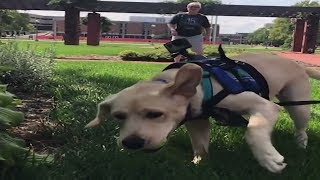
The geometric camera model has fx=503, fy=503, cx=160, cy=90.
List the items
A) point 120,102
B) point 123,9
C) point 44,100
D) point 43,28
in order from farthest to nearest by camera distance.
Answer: point 43,28, point 123,9, point 44,100, point 120,102

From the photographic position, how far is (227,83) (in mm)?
3346

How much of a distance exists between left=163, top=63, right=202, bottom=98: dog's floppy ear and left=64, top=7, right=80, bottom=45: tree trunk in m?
45.7

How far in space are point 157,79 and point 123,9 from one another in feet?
143

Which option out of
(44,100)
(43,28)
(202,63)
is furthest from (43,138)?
(43,28)

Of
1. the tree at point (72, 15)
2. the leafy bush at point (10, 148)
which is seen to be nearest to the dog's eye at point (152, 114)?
the leafy bush at point (10, 148)

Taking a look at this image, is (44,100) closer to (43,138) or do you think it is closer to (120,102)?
(43,138)

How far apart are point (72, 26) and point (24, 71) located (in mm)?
41117

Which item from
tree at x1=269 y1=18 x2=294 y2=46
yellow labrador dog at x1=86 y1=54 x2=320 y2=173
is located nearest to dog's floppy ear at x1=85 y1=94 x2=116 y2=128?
yellow labrador dog at x1=86 y1=54 x2=320 y2=173

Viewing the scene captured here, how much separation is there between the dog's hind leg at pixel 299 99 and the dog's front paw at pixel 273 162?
1531 mm

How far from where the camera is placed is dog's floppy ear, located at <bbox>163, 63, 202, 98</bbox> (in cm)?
294

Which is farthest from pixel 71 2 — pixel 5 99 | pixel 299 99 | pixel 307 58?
pixel 5 99

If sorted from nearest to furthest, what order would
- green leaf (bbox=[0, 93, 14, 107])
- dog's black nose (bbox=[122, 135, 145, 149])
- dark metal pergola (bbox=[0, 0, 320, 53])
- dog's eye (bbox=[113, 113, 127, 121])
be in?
dog's black nose (bbox=[122, 135, 145, 149]) < dog's eye (bbox=[113, 113, 127, 121]) < green leaf (bbox=[0, 93, 14, 107]) < dark metal pergola (bbox=[0, 0, 320, 53])

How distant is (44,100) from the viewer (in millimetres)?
7023

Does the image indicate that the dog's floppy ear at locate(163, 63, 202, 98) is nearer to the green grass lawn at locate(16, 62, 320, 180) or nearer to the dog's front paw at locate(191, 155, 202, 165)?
the green grass lawn at locate(16, 62, 320, 180)
